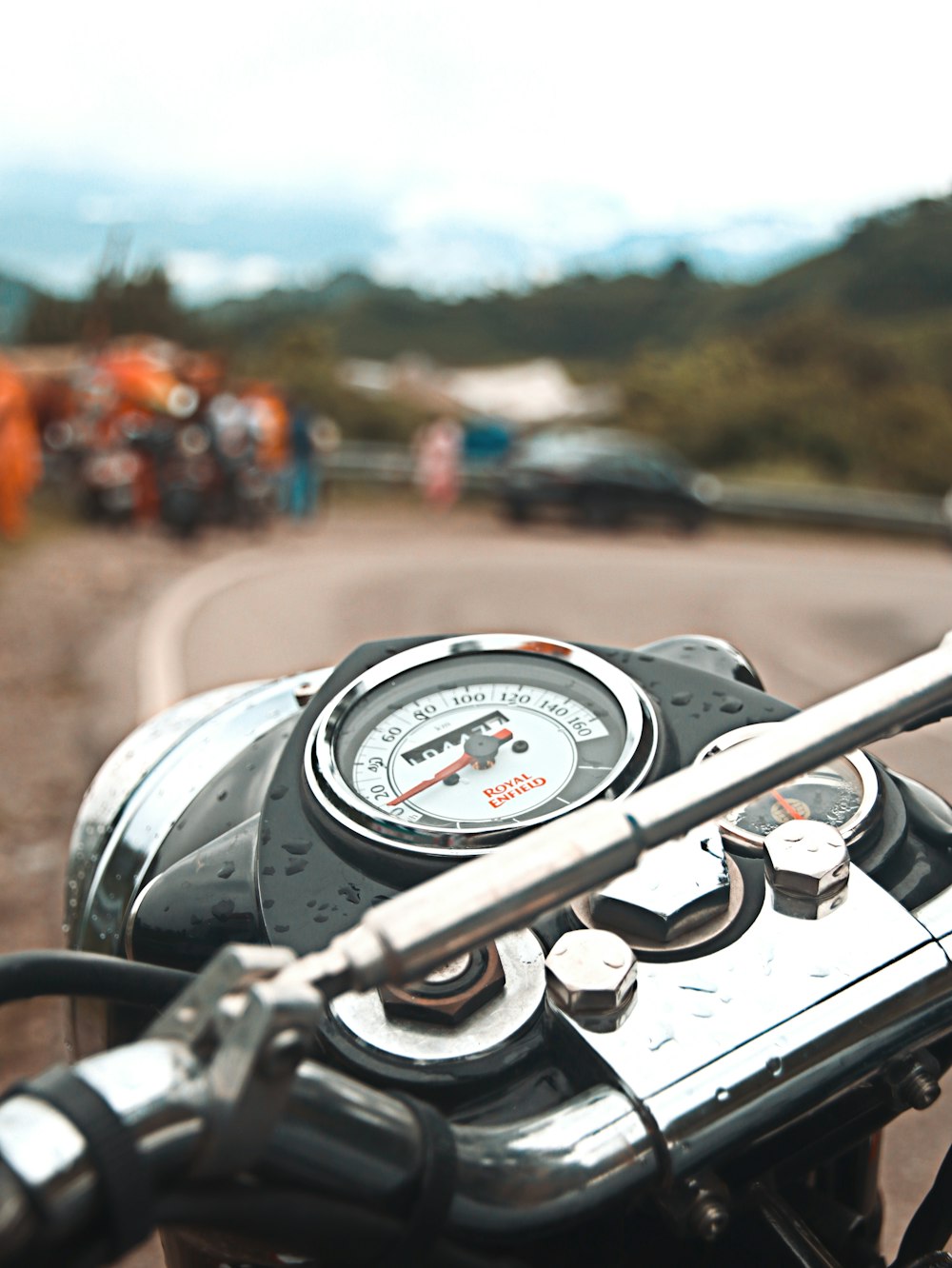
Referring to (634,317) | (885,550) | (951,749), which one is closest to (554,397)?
(634,317)

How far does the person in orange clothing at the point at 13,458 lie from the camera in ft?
40.7

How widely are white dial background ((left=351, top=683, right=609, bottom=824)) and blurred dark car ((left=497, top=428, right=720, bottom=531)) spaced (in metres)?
13.3

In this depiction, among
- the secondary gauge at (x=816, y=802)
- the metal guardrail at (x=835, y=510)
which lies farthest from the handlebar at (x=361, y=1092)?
the metal guardrail at (x=835, y=510)

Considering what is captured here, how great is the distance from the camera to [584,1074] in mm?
1227

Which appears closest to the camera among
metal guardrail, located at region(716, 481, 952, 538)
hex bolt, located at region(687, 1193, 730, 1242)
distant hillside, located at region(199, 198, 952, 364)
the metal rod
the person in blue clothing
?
the metal rod

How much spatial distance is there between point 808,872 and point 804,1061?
0.63 ft

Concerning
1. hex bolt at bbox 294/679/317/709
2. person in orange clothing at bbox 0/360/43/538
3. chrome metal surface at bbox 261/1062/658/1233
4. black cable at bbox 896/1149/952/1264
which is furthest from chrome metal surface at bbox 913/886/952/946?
person in orange clothing at bbox 0/360/43/538

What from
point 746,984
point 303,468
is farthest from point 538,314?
point 746,984

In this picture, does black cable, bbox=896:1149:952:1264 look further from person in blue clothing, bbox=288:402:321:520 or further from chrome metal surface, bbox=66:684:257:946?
person in blue clothing, bbox=288:402:321:520

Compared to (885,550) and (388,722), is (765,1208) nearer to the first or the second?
(388,722)

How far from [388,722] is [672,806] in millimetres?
824

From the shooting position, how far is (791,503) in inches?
632

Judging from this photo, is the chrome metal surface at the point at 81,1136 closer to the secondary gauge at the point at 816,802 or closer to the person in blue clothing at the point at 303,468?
the secondary gauge at the point at 816,802

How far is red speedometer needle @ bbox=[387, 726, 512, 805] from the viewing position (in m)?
1.63
